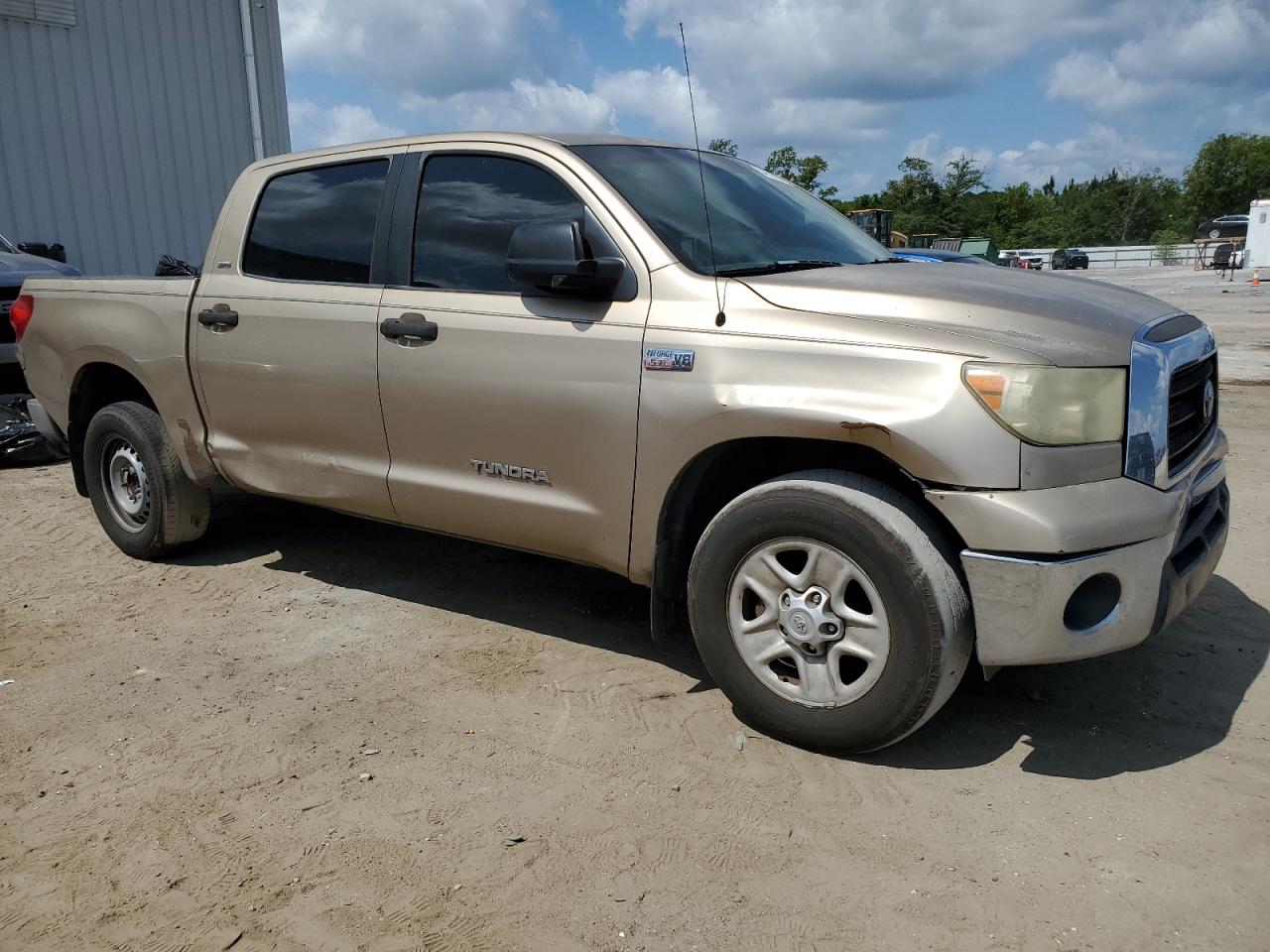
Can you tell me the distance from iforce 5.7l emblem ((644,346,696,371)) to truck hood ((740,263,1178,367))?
300 millimetres

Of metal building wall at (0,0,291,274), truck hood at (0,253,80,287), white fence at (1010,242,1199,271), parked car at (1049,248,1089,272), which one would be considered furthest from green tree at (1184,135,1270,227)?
truck hood at (0,253,80,287)

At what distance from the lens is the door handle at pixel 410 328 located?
13.0 feet

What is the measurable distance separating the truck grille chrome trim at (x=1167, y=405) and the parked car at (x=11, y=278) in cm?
797

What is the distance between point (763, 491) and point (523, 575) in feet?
7.09

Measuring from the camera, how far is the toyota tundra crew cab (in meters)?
2.93

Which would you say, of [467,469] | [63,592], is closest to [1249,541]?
[467,469]

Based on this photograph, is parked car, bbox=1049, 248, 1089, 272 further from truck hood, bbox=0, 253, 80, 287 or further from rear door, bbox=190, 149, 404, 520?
rear door, bbox=190, 149, 404, 520

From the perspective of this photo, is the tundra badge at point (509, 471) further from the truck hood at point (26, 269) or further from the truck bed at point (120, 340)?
the truck hood at point (26, 269)

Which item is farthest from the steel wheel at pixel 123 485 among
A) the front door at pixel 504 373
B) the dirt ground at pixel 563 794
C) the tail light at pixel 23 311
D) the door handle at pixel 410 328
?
the door handle at pixel 410 328

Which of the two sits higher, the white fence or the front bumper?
the front bumper

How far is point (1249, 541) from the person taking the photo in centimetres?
527

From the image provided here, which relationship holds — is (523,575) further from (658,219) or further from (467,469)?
(658,219)

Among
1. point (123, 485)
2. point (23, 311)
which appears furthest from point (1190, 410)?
point (23, 311)

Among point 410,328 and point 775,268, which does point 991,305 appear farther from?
point 410,328
